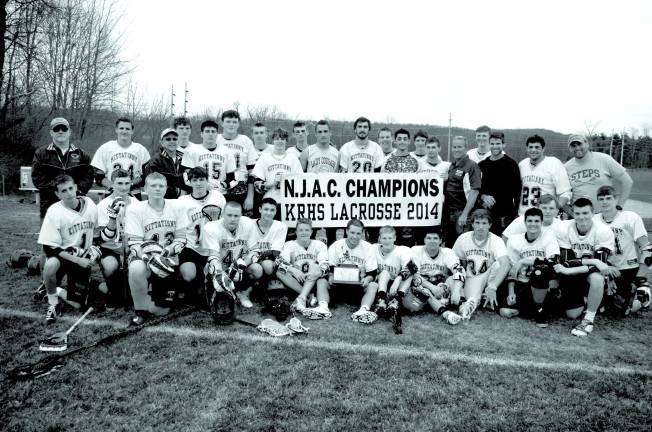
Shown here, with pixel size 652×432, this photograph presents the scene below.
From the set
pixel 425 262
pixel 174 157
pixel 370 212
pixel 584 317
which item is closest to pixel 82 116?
pixel 174 157

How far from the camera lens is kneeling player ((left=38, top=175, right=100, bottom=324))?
5.12 metres

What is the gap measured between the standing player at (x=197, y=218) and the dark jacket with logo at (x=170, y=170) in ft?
1.83

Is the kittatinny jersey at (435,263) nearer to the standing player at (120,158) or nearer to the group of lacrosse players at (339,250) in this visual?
the group of lacrosse players at (339,250)

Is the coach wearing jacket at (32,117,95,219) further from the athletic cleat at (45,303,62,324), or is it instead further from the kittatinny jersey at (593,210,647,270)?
the kittatinny jersey at (593,210,647,270)

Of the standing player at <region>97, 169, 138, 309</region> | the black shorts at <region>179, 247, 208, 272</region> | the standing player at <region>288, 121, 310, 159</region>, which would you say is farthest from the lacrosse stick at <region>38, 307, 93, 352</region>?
the standing player at <region>288, 121, 310, 159</region>

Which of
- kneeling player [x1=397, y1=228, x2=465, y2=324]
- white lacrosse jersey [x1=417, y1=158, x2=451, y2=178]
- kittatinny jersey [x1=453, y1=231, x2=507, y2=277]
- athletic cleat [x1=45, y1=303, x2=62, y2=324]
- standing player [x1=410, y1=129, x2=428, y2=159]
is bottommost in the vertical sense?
athletic cleat [x1=45, y1=303, x2=62, y2=324]

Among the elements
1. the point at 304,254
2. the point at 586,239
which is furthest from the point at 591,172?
the point at 304,254

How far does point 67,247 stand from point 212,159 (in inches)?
89.4

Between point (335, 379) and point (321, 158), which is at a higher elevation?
point (321, 158)

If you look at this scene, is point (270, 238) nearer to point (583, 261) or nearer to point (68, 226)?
point (68, 226)

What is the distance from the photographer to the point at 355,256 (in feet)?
19.1

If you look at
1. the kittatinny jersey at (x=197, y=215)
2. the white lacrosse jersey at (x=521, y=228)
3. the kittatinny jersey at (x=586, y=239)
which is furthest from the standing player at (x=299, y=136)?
the kittatinny jersey at (x=586, y=239)

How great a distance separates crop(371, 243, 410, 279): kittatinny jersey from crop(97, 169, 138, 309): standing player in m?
3.17

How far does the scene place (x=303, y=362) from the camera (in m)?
3.89
